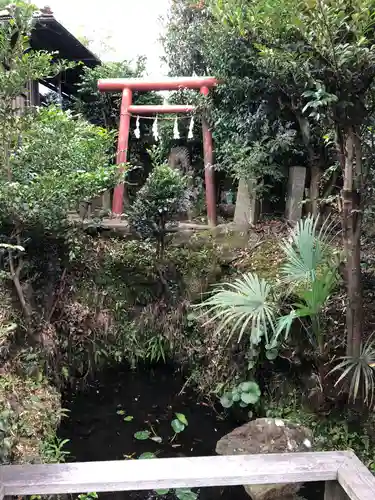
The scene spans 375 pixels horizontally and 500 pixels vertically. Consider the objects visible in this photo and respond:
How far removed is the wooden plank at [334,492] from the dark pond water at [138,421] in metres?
1.15

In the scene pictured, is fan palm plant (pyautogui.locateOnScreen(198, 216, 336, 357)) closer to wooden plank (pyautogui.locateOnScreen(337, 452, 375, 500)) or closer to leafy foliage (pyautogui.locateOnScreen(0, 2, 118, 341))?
wooden plank (pyautogui.locateOnScreen(337, 452, 375, 500))

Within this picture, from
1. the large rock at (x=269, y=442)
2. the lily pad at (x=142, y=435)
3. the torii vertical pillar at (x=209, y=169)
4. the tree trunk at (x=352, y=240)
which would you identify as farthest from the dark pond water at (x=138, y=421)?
the torii vertical pillar at (x=209, y=169)

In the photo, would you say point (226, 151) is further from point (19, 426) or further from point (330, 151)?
point (19, 426)

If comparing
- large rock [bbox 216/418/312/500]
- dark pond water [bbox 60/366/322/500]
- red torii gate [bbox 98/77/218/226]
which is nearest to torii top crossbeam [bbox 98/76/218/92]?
red torii gate [bbox 98/77/218/226]

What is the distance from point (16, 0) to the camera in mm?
4168

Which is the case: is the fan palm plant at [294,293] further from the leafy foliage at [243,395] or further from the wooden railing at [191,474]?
the wooden railing at [191,474]

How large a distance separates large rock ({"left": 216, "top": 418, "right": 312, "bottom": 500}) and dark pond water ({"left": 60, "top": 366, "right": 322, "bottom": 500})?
12.4 inches

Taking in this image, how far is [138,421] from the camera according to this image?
15.9ft

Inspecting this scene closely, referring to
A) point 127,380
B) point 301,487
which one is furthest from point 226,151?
point 301,487

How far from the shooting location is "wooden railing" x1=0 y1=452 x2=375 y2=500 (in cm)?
235

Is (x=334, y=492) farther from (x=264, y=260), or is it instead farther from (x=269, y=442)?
(x=264, y=260)

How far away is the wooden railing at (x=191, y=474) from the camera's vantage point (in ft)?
7.72

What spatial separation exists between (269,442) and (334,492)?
3.84 feet

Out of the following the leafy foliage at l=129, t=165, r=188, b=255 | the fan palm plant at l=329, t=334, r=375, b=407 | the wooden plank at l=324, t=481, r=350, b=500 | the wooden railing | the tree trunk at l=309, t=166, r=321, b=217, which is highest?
the tree trunk at l=309, t=166, r=321, b=217
